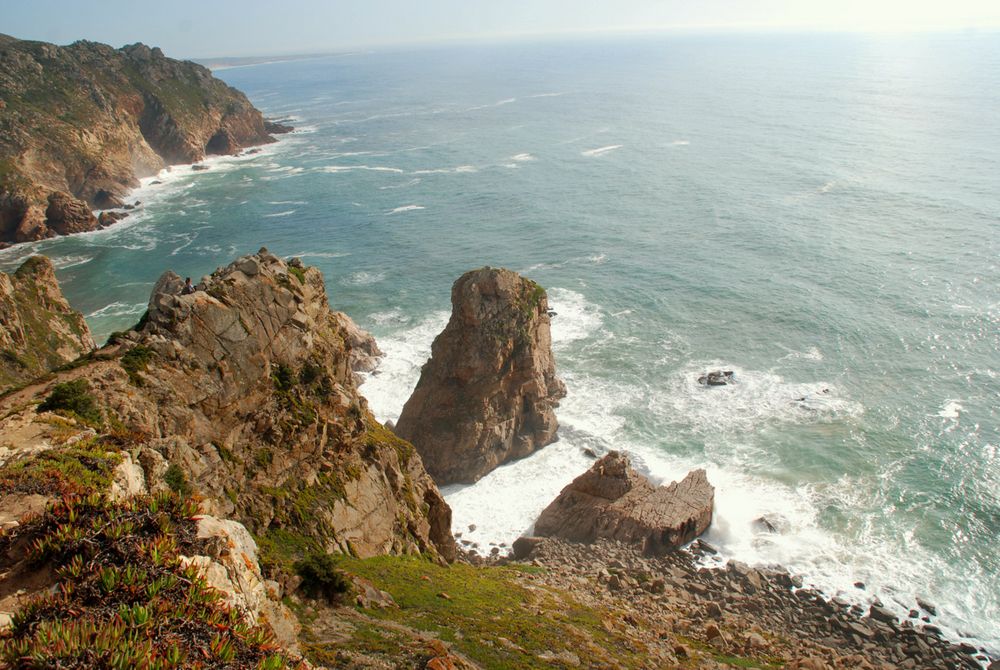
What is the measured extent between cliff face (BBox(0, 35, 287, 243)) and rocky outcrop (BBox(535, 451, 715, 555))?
94.5 meters

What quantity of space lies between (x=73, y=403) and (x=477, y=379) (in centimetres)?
2797

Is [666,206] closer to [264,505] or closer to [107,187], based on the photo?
[264,505]

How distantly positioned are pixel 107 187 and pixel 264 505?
111275 mm

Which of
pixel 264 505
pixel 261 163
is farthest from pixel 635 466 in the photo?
pixel 261 163

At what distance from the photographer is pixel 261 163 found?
143250 mm

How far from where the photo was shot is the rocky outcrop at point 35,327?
4288 centimetres

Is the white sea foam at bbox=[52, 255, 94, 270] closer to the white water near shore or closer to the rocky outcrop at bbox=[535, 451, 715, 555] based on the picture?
the white water near shore

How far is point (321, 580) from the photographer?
67.8 ft

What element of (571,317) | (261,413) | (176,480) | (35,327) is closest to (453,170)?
(571,317)

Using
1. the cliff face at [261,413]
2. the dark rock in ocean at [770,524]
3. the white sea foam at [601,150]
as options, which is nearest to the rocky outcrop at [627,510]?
the dark rock in ocean at [770,524]

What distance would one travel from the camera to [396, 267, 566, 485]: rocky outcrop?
45094 millimetres

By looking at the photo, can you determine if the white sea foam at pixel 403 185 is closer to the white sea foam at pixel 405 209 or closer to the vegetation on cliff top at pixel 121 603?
the white sea foam at pixel 405 209

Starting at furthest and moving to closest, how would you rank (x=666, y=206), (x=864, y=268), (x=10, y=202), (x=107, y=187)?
(x=107, y=187) < (x=666, y=206) < (x=10, y=202) < (x=864, y=268)

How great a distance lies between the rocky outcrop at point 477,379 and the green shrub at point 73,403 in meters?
26.9
